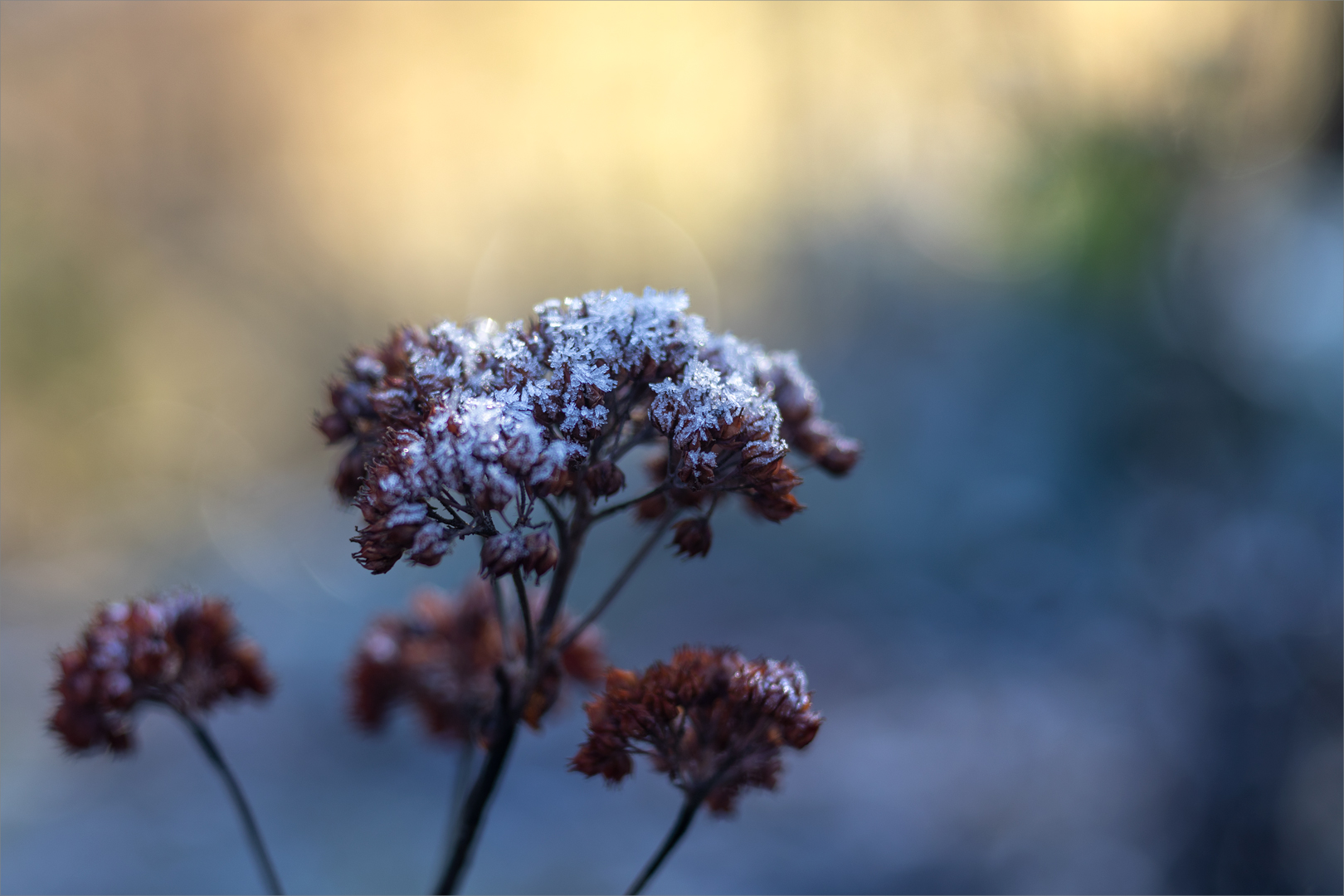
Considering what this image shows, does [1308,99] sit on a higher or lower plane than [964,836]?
higher

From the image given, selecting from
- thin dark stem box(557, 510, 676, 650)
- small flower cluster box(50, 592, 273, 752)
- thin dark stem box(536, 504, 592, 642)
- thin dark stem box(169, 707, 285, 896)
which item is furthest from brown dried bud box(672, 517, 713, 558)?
small flower cluster box(50, 592, 273, 752)

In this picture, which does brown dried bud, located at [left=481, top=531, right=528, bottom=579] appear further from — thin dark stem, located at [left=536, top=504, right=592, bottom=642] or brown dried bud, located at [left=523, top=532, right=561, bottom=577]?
thin dark stem, located at [left=536, top=504, right=592, bottom=642]

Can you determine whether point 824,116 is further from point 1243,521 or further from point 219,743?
point 219,743

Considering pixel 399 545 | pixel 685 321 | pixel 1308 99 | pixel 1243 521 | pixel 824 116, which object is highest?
pixel 824 116

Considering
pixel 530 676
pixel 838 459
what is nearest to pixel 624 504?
Answer: pixel 530 676

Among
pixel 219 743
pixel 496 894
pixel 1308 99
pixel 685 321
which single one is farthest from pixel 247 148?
pixel 685 321

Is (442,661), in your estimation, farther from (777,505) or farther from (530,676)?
(777,505)
